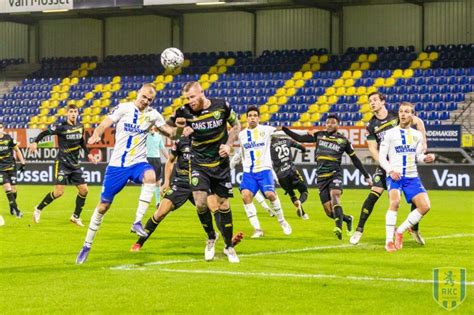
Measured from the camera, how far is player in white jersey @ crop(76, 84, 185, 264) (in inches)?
555

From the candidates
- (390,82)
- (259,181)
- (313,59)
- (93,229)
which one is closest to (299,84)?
(313,59)

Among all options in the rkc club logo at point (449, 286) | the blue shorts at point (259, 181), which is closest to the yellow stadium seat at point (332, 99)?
the blue shorts at point (259, 181)

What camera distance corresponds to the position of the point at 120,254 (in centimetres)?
1534

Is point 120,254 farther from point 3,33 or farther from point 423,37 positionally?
point 3,33

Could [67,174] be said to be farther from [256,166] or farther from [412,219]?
[412,219]

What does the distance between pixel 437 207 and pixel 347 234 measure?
31.2 feet

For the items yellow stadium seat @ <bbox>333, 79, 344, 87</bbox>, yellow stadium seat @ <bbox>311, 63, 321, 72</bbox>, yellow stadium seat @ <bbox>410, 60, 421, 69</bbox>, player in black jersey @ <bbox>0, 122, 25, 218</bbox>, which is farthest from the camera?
yellow stadium seat @ <bbox>311, 63, 321, 72</bbox>

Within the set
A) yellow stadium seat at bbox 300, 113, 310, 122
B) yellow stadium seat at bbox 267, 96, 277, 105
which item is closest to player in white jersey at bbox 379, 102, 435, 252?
yellow stadium seat at bbox 300, 113, 310, 122

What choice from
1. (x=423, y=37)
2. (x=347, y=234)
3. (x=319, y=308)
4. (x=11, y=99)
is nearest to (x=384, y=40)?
(x=423, y=37)

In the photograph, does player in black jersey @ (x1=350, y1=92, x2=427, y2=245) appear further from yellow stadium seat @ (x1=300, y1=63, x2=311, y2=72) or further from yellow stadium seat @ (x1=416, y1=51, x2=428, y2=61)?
yellow stadium seat @ (x1=300, y1=63, x2=311, y2=72)

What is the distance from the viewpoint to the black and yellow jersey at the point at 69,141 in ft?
70.3

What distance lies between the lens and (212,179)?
45.6 ft

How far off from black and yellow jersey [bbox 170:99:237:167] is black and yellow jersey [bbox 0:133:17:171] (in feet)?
37.1

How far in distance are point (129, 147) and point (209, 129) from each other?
5.04 feet
